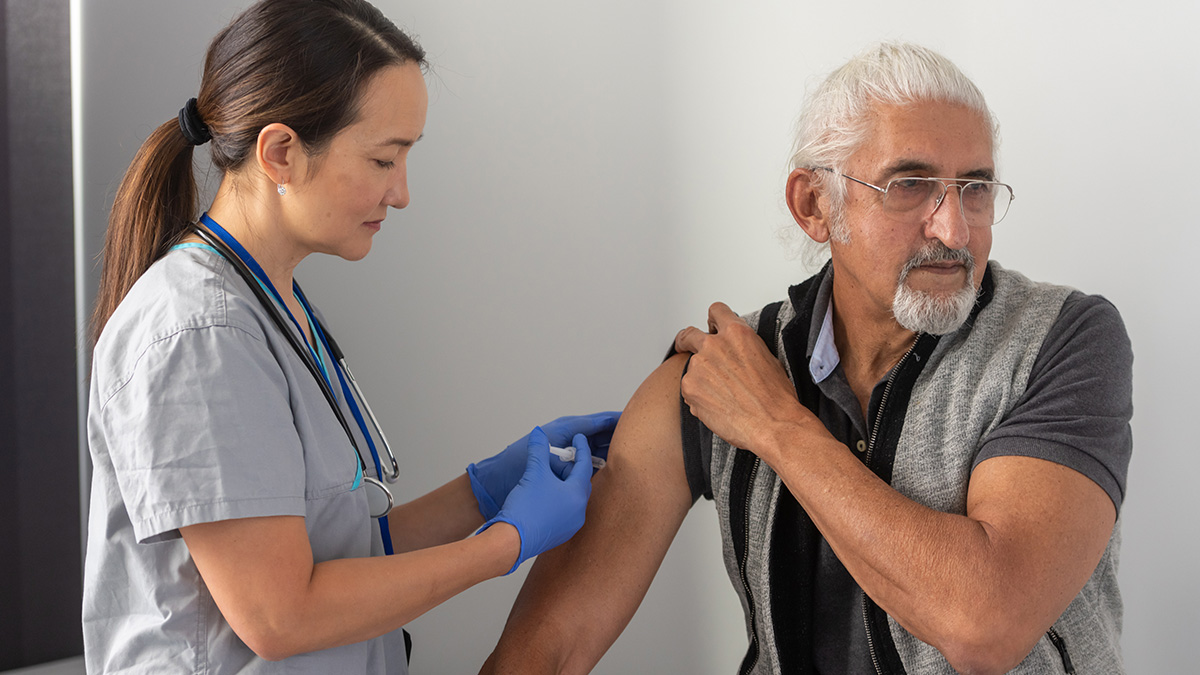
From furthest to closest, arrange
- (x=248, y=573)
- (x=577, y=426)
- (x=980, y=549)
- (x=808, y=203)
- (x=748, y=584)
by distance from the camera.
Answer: (x=577, y=426), (x=808, y=203), (x=748, y=584), (x=980, y=549), (x=248, y=573)

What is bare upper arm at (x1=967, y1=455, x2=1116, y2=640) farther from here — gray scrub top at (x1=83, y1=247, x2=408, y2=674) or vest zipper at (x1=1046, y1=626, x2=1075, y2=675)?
gray scrub top at (x1=83, y1=247, x2=408, y2=674)

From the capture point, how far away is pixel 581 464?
1490 mm

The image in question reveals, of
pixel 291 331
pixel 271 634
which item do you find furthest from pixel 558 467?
pixel 271 634

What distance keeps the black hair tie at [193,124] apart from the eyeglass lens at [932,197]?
0.99 metres

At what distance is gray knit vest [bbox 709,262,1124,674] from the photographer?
4.16 ft

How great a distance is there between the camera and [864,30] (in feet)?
6.31

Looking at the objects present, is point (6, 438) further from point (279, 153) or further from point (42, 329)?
point (279, 153)

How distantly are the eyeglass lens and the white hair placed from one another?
0.09 meters

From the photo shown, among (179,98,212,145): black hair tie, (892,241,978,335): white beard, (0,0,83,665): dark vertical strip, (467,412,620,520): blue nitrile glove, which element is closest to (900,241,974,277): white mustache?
(892,241,978,335): white beard

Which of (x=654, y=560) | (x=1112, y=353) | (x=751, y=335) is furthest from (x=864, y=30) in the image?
(x=654, y=560)

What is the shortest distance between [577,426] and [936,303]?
687 millimetres

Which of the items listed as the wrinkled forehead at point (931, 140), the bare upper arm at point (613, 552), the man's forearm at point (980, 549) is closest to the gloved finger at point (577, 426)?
the bare upper arm at point (613, 552)

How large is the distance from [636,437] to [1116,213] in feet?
3.34

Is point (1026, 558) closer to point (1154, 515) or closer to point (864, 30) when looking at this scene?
point (1154, 515)
